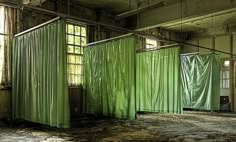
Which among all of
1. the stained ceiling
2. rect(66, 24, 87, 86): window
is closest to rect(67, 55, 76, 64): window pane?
rect(66, 24, 87, 86): window

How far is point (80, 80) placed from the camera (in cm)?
821

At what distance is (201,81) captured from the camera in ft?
31.6

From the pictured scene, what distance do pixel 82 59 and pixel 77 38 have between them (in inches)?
28.5

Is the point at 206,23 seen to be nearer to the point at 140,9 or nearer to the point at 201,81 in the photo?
the point at 201,81

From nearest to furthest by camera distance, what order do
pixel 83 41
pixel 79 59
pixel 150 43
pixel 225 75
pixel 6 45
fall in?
pixel 6 45, pixel 79 59, pixel 83 41, pixel 150 43, pixel 225 75

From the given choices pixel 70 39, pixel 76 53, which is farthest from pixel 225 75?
pixel 70 39

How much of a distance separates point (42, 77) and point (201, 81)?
20.7ft

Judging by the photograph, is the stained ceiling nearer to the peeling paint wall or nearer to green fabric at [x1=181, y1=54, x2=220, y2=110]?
green fabric at [x1=181, y1=54, x2=220, y2=110]

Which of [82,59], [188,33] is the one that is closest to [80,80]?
[82,59]

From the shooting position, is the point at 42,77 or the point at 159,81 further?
the point at 159,81

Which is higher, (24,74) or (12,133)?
(24,74)

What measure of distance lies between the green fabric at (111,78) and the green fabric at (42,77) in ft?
6.51

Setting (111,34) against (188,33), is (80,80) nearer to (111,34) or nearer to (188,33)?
(111,34)

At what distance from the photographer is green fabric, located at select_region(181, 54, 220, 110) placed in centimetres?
930
